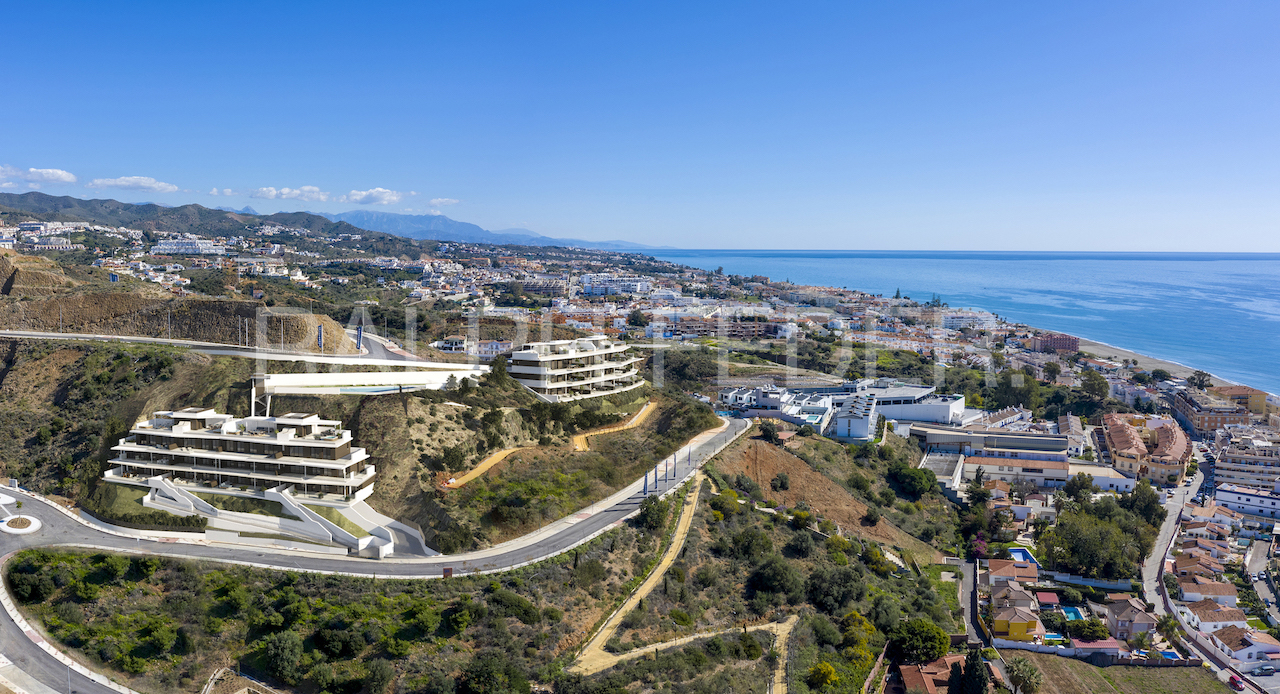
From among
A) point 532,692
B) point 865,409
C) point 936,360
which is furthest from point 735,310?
point 532,692

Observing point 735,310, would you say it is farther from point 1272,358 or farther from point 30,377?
point 30,377

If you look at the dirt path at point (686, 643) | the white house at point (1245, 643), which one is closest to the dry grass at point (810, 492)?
the dirt path at point (686, 643)

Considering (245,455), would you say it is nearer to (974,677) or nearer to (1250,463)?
(974,677)

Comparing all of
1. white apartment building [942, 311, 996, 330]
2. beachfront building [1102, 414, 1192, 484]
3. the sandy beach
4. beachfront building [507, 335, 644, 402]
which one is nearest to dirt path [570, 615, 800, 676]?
beachfront building [507, 335, 644, 402]

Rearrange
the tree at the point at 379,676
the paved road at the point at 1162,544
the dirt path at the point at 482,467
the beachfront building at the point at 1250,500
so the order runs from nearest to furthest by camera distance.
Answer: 1. the tree at the point at 379,676
2. the dirt path at the point at 482,467
3. the paved road at the point at 1162,544
4. the beachfront building at the point at 1250,500

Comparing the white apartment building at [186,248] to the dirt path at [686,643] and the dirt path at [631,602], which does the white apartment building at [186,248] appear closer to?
the dirt path at [631,602]

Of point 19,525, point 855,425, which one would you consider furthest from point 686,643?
point 855,425
